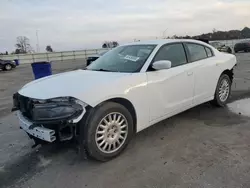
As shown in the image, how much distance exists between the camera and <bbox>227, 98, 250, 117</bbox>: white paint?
17.2 ft

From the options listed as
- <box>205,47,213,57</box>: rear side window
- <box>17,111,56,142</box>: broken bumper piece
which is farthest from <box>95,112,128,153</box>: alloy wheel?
<box>205,47,213,57</box>: rear side window

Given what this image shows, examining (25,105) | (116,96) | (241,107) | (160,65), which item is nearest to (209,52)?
(241,107)

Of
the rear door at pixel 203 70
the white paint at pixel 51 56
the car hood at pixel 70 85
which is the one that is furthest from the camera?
the white paint at pixel 51 56

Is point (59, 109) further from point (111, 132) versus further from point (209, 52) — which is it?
point (209, 52)

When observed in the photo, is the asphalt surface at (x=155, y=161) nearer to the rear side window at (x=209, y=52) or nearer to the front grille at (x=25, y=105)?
the front grille at (x=25, y=105)

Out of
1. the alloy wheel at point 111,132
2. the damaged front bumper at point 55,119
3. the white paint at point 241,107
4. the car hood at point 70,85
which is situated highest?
the car hood at point 70,85

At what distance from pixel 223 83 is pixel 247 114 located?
855mm

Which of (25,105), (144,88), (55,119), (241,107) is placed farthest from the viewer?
(241,107)

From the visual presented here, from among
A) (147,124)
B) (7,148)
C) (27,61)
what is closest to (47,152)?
(7,148)

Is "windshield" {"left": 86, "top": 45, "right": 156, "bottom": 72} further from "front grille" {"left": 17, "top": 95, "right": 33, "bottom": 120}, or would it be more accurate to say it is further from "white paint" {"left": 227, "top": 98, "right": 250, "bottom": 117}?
"white paint" {"left": 227, "top": 98, "right": 250, "bottom": 117}

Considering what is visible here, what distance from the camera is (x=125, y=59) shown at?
14.2ft

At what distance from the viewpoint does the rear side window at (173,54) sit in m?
4.31

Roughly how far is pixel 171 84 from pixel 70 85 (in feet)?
5.38

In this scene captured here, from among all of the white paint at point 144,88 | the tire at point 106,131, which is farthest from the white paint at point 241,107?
the tire at point 106,131
